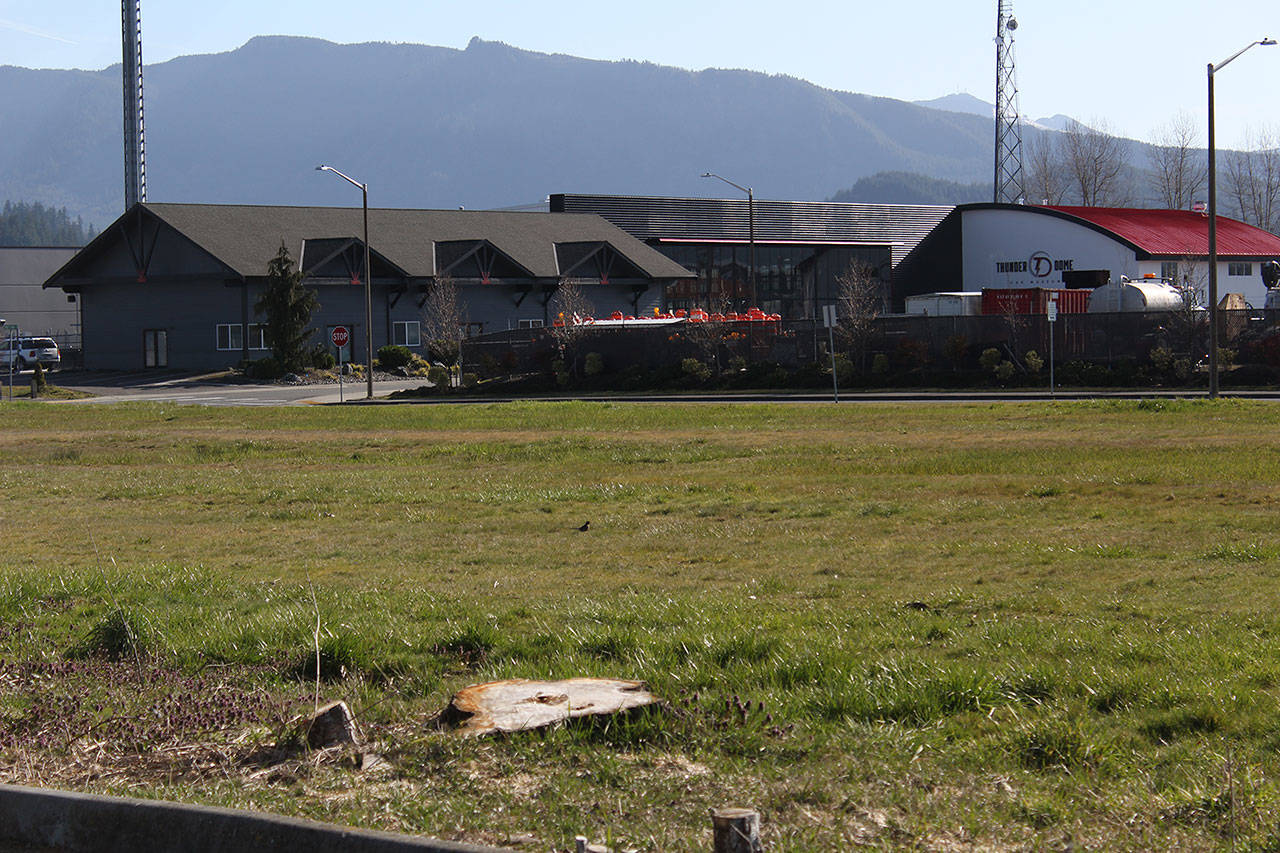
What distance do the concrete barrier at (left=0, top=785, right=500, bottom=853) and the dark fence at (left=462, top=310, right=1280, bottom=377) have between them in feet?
127

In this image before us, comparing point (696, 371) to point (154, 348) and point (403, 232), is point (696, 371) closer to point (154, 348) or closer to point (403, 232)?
point (403, 232)

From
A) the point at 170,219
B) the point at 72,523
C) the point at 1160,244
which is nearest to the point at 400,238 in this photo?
the point at 170,219

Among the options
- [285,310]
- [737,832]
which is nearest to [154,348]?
[285,310]

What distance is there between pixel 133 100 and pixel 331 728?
82.7 meters

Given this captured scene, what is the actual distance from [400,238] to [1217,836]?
74.2 m

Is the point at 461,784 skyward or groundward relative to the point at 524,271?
groundward

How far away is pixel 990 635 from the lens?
8.02 meters

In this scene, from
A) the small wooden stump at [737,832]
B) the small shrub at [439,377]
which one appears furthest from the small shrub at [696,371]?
the small wooden stump at [737,832]

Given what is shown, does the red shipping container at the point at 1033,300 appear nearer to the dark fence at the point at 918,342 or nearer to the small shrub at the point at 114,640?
the dark fence at the point at 918,342

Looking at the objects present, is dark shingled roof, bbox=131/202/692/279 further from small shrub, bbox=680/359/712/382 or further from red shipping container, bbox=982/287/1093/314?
small shrub, bbox=680/359/712/382

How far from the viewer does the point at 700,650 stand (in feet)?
25.3

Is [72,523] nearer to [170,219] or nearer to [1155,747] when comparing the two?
[1155,747]

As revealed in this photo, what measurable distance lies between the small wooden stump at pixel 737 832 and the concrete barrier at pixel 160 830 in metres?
0.86

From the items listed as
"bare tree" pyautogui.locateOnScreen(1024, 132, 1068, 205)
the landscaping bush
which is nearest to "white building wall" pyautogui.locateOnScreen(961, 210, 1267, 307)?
"bare tree" pyautogui.locateOnScreen(1024, 132, 1068, 205)
